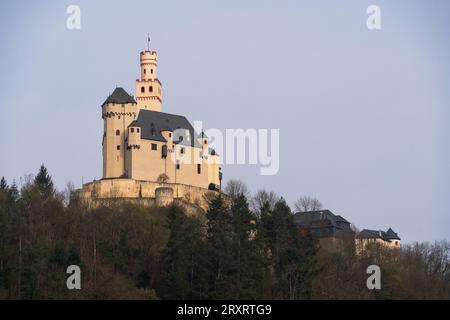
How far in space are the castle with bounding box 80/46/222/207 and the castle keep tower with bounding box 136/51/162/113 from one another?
4737 millimetres

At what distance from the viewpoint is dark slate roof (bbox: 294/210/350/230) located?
377 ft

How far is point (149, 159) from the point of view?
4483 inches

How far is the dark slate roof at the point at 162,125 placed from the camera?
116 metres

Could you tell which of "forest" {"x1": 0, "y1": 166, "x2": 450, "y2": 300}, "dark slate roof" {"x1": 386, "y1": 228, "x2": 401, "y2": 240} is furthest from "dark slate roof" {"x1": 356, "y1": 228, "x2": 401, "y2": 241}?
"forest" {"x1": 0, "y1": 166, "x2": 450, "y2": 300}

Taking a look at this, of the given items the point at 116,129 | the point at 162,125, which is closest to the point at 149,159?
the point at 116,129

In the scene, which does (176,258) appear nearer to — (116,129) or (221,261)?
(221,261)

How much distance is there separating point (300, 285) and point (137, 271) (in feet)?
31.4

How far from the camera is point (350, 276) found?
91.9m

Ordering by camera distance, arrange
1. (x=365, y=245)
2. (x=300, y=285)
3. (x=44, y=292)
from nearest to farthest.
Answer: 1. (x=44, y=292)
2. (x=300, y=285)
3. (x=365, y=245)

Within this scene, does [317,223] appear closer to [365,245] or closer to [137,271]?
[365,245]
